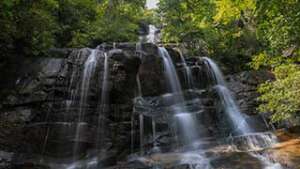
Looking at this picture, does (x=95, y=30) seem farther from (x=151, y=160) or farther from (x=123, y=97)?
(x=151, y=160)

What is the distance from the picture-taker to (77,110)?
32.8 ft

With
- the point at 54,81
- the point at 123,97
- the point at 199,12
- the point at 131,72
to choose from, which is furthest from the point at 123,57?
the point at 199,12

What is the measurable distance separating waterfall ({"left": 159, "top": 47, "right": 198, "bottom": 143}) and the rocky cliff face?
14.3 inches

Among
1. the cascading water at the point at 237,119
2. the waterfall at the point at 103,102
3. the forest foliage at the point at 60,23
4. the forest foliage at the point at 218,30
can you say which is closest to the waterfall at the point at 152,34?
the forest foliage at the point at 60,23

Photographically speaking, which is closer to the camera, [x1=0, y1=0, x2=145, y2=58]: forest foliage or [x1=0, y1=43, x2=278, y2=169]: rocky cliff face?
[x1=0, y1=43, x2=278, y2=169]: rocky cliff face

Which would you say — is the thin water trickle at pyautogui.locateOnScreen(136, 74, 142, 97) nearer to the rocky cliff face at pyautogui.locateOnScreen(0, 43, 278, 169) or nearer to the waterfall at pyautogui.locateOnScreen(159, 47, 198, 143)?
the rocky cliff face at pyautogui.locateOnScreen(0, 43, 278, 169)

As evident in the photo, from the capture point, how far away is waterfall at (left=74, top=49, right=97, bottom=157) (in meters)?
9.58

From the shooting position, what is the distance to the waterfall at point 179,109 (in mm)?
10414

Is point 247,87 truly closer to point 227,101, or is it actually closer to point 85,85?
point 227,101

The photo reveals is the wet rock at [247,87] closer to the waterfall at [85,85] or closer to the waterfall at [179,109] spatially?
the waterfall at [179,109]

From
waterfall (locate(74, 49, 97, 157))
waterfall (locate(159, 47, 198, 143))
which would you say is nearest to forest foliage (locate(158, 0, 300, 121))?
waterfall (locate(159, 47, 198, 143))

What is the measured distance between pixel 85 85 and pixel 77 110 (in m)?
1.14

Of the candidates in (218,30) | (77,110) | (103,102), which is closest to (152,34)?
(218,30)

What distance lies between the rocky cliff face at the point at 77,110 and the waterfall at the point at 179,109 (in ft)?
1.20
